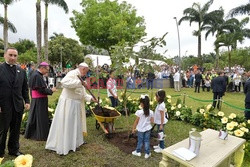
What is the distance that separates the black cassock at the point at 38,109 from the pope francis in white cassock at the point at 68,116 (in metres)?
0.64

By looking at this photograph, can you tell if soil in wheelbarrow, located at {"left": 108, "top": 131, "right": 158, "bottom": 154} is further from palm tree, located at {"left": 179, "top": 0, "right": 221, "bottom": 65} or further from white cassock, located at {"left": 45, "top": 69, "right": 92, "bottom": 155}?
palm tree, located at {"left": 179, "top": 0, "right": 221, "bottom": 65}

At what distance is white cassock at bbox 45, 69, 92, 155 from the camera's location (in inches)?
167

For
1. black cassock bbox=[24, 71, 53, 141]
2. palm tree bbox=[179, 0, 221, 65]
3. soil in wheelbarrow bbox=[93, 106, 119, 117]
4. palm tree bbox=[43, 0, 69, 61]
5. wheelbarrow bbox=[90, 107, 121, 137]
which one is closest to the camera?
black cassock bbox=[24, 71, 53, 141]

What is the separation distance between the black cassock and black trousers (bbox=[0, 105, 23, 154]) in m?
0.87

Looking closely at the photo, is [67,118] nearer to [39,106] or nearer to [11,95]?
[39,106]

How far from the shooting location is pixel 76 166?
387 centimetres

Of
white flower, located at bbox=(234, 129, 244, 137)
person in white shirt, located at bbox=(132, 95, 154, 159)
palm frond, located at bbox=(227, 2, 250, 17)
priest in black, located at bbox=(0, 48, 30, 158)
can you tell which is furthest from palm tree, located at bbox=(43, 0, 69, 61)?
white flower, located at bbox=(234, 129, 244, 137)

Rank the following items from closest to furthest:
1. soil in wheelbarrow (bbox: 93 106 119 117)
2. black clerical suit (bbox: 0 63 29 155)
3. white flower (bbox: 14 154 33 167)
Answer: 1. white flower (bbox: 14 154 33 167)
2. black clerical suit (bbox: 0 63 29 155)
3. soil in wheelbarrow (bbox: 93 106 119 117)

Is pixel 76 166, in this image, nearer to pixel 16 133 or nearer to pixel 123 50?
pixel 16 133

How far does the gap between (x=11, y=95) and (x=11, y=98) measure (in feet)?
0.19

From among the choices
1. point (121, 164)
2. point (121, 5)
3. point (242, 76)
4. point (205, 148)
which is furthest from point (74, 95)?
point (121, 5)

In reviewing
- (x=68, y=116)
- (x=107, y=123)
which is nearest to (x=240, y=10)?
(x=107, y=123)

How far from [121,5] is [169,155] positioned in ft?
67.5

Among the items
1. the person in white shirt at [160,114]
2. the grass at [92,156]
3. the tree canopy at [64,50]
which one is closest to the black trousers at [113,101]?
the grass at [92,156]
